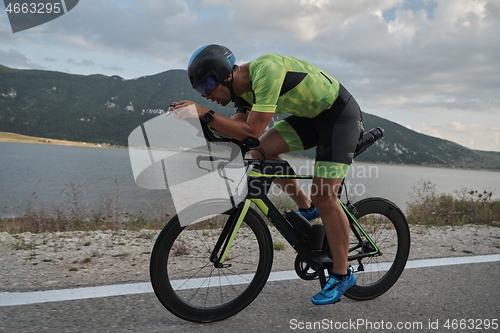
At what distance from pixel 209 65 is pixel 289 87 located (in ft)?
1.79

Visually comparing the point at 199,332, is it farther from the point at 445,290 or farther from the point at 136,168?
the point at 445,290

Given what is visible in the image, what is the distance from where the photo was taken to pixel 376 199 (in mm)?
2836

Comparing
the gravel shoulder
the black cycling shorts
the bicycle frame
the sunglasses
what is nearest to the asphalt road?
the bicycle frame

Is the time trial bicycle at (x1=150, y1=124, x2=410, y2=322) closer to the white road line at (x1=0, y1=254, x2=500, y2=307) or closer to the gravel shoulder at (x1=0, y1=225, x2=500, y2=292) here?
the white road line at (x1=0, y1=254, x2=500, y2=307)

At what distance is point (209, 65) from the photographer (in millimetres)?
2061

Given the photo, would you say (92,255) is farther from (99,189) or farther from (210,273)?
(99,189)

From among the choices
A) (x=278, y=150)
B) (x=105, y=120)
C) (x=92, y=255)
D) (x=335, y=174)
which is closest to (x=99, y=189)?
(x=92, y=255)

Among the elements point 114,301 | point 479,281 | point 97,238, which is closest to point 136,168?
point 114,301

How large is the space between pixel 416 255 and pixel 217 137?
3144 mm

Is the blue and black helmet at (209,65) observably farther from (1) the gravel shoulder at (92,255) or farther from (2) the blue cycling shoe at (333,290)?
(1) the gravel shoulder at (92,255)

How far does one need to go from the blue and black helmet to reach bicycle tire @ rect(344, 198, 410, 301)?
60.6 inches

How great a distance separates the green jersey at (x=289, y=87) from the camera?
2.04 m

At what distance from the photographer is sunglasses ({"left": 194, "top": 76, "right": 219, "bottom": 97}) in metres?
2.11

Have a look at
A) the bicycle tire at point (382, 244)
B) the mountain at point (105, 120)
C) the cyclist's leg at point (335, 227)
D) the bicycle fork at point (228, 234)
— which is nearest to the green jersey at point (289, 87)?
the cyclist's leg at point (335, 227)
